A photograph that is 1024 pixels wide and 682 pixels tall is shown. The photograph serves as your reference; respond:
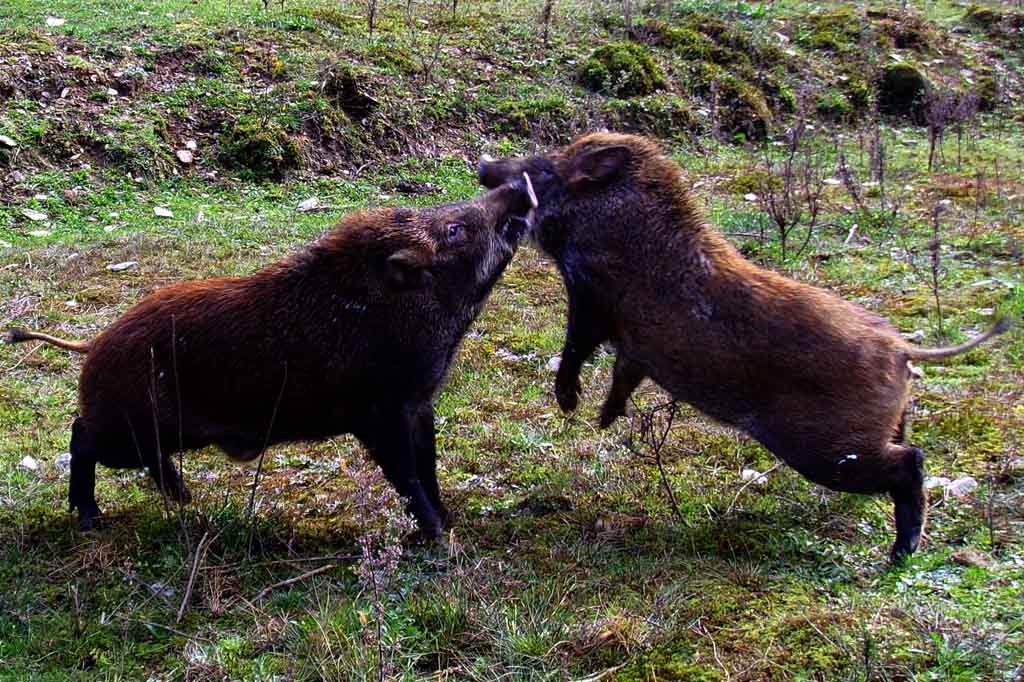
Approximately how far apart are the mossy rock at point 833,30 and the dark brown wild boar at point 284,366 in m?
10.4

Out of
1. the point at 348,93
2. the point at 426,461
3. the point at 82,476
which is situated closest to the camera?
the point at 82,476

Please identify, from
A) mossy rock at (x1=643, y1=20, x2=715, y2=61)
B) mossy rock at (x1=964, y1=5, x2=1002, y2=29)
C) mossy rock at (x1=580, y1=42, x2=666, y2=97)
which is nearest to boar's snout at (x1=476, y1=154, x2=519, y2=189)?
mossy rock at (x1=580, y1=42, x2=666, y2=97)

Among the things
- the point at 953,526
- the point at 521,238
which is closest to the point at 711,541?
the point at 953,526

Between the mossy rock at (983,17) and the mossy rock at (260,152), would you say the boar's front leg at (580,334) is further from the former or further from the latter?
the mossy rock at (983,17)

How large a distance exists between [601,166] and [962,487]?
204cm

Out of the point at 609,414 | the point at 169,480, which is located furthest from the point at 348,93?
the point at 169,480

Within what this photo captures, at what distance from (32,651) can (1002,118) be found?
38.4 ft

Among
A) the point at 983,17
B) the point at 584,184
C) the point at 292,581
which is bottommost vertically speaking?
the point at 292,581

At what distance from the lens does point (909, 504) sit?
382 centimetres

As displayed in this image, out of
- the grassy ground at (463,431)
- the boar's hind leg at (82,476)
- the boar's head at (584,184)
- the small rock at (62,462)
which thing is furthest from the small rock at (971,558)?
the small rock at (62,462)

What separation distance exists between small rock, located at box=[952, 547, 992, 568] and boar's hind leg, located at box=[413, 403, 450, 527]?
1.91 metres

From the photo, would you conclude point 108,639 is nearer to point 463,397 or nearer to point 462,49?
point 463,397

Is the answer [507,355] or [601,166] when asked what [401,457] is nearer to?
[601,166]

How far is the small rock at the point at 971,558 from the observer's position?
367 centimetres
